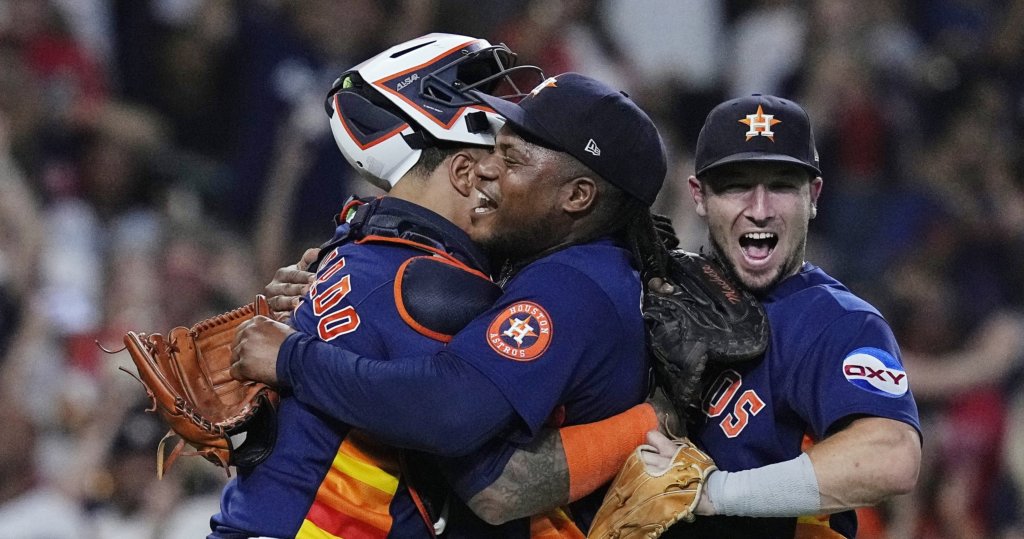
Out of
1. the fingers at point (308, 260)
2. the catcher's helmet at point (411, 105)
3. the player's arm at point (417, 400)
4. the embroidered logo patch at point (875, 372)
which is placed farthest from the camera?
the fingers at point (308, 260)

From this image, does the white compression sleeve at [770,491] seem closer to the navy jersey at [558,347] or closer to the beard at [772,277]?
the navy jersey at [558,347]

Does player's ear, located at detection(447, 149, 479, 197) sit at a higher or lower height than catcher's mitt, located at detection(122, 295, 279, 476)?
higher

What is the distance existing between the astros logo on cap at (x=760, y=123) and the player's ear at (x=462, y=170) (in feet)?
2.09

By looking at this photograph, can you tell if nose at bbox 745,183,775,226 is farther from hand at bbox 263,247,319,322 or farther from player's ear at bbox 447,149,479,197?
hand at bbox 263,247,319,322

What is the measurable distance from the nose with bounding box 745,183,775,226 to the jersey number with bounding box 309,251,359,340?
3.08ft

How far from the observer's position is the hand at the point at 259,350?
3.05 meters

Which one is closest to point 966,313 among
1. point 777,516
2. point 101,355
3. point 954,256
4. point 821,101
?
point 954,256

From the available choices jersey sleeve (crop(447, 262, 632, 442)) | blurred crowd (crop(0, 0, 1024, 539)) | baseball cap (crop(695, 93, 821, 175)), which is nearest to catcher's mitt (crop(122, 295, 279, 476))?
jersey sleeve (crop(447, 262, 632, 442))

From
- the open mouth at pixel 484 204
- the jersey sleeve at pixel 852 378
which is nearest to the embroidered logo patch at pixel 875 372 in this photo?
the jersey sleeve at pixel 852 378

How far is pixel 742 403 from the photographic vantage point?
3.23m

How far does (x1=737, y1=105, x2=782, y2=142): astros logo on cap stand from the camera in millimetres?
3244

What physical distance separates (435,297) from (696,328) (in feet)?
1.91

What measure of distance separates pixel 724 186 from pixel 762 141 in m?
0.15

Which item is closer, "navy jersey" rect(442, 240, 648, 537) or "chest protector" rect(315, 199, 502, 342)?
"navy jersey" rect(442, 240, 648, 537)
